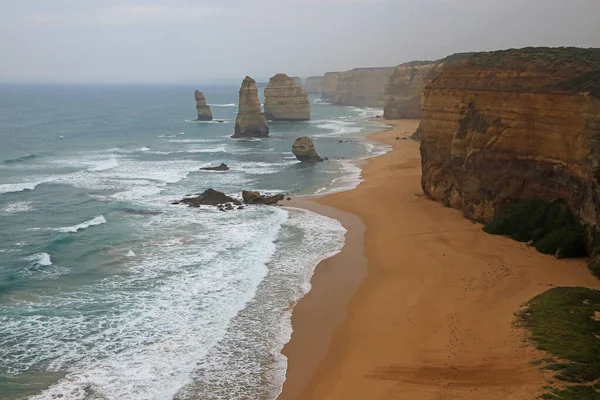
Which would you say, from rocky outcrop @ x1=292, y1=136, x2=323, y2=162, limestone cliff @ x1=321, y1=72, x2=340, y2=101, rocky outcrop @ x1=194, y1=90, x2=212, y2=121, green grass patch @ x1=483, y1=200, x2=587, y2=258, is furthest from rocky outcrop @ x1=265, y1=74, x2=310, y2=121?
limestone cliff @ x1=321, y1=72, x2=340, y2=101

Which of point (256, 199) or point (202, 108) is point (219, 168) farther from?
point (202, 108)

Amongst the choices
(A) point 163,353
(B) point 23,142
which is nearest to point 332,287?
(A) point 163,353

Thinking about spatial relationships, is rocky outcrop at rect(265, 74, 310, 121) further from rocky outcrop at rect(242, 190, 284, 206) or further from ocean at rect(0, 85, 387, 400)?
rocky outcrop at rect(242, 190, 284, 206)

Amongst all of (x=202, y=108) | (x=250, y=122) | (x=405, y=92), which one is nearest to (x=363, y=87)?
(x=405, y=92)

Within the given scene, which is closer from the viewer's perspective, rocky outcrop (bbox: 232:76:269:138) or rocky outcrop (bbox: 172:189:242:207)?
rocky outcrop (bbox: 172:189:242:207)

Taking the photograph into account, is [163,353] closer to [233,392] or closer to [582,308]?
[233,392]

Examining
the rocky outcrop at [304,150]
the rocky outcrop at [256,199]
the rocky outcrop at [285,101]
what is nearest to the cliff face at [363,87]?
the rocky outcrop at [285,101]
